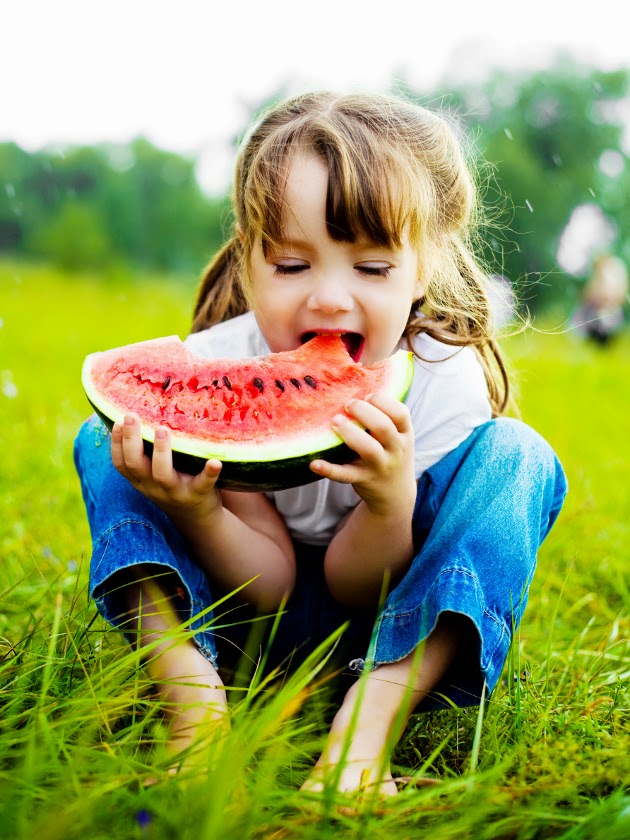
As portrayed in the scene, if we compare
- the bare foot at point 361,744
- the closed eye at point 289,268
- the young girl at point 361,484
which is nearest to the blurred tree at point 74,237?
the young girl at point 361,484

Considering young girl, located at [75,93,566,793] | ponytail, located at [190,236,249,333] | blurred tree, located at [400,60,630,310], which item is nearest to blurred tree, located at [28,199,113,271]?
blurred tree, located at [400,60,630,310]

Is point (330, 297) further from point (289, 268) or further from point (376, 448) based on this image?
point (376, 448)

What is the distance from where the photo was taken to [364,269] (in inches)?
78.8

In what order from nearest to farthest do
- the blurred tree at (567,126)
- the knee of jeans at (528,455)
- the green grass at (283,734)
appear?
the green grass at (283,734) → the knee of jeans at (528,455) → the blurred tree at (567,126)

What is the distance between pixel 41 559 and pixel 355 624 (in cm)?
113

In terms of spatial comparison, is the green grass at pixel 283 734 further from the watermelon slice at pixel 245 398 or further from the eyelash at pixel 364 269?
the eyelash at pixel 364 269

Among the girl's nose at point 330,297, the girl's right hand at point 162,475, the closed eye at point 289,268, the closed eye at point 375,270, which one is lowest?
the girl's right hand at point 162,475

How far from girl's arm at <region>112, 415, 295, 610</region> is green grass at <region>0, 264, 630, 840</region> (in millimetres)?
242

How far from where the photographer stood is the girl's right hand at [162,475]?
1657mm

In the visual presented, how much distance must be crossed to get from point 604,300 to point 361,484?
12214 mm

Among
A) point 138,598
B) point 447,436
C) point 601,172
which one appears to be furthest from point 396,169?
point 601,172

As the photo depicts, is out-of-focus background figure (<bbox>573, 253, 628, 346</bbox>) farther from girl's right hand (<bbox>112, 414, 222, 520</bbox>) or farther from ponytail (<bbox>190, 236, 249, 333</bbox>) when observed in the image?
girl's right hand (<bbox>112, 414, 222, 520</bbox>)

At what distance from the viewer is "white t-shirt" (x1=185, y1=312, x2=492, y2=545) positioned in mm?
2158

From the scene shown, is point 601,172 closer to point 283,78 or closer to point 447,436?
point 283,78
